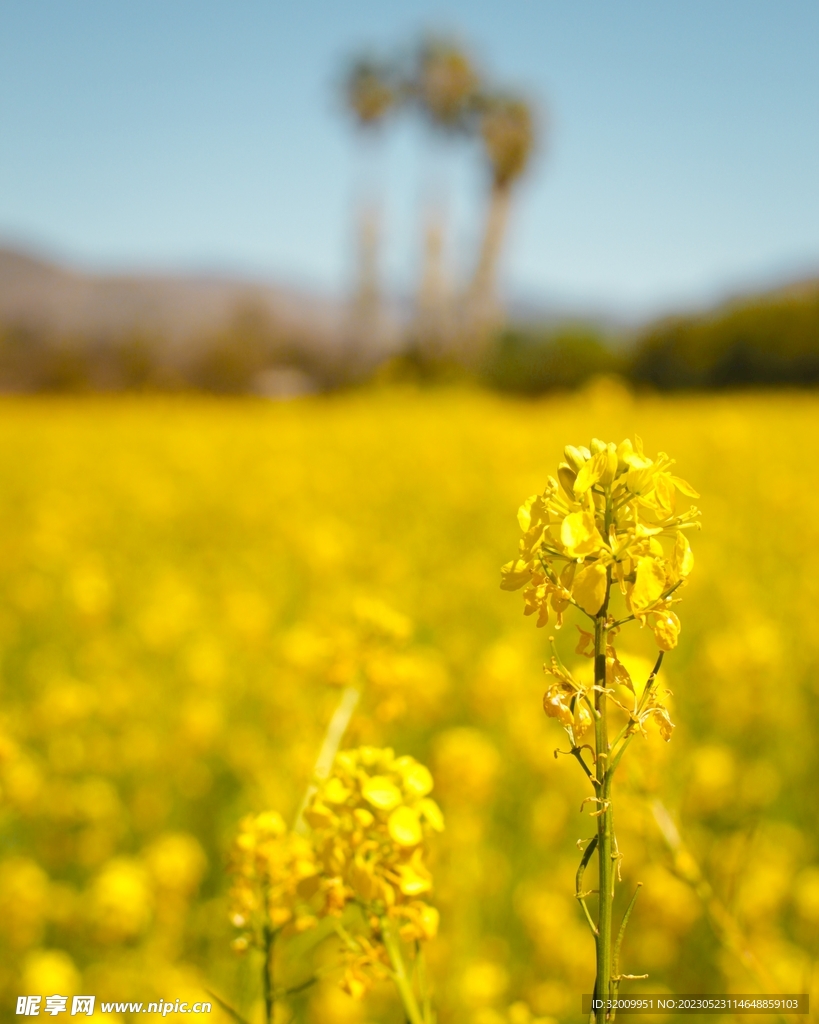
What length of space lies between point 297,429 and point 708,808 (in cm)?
849

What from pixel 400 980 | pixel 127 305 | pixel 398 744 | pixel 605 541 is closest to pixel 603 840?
pixel 605 541

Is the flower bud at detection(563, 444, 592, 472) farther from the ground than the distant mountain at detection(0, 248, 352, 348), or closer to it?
closer to it

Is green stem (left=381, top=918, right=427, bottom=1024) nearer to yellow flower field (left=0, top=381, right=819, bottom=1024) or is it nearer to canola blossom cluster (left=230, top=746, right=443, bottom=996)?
canola blossom cluster (left=230, top=746, right=443, bottom=996)

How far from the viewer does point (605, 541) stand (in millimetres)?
486

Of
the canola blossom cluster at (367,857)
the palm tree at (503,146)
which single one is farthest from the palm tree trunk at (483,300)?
the canola blossom cluster at (367,857)

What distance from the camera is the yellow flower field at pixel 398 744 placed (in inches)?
59.5

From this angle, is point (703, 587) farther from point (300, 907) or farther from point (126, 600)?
point (300, 907)

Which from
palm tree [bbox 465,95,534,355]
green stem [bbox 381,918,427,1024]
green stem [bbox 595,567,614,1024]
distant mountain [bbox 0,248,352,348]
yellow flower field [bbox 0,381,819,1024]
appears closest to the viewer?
green stem [bbox 595,567,614,1024]

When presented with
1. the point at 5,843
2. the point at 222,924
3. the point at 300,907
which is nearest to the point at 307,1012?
the point at 222,924

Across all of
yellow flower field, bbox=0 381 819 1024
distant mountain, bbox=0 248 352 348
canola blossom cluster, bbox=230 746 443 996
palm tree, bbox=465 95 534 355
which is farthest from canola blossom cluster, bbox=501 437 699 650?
palm tree, bbox=465 95 534 355

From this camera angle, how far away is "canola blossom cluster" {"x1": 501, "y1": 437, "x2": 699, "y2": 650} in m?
0.46

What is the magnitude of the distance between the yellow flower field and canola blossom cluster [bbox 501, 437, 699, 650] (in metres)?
0.34

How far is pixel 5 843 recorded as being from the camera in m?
2.08

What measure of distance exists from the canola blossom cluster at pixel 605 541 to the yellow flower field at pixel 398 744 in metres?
0.34
